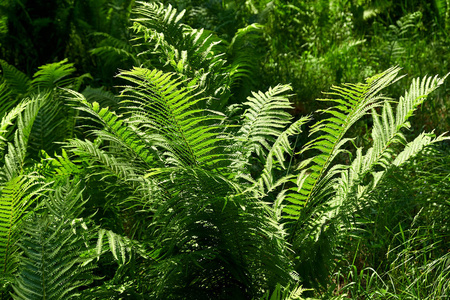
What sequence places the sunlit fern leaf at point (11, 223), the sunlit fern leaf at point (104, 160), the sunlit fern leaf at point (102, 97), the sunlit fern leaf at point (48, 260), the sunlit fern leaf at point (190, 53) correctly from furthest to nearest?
1. the sunlit fern leaf at point (102, 97)
2. the sunlit fern leaf at point (190, 53)
3. the sunlit fern leaf at point (104, 160)
4. the sunlit fern leaf at point (11, 223)
5. the sunlit fern leaf at point (48, 260)

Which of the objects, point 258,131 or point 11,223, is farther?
point 258,131

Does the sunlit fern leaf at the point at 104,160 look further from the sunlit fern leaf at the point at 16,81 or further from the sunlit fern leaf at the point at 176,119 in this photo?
the sunlit fern leaf at the point at 16,81

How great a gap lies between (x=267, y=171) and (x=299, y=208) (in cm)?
20

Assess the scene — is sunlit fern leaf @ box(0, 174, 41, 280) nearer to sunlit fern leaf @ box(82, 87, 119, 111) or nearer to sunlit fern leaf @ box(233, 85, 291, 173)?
sunlit fern leaf @ box(233, 85, 291, 173)

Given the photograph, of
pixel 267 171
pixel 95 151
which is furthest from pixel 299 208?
pixel 95 151

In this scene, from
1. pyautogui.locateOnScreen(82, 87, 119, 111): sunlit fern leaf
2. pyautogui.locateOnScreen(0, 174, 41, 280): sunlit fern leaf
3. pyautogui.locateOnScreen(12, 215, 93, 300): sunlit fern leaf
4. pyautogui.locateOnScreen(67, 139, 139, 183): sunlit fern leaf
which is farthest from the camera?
pyautogui.locateOnScreen(82, 87, 119, 111): sunlit fern leaf

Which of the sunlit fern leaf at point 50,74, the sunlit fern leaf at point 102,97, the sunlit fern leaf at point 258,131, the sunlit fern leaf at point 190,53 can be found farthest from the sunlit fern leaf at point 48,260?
the sunlit fern leaf at point 50,74

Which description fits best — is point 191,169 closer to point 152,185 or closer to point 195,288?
point 152,185

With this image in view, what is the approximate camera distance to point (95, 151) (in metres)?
2.20

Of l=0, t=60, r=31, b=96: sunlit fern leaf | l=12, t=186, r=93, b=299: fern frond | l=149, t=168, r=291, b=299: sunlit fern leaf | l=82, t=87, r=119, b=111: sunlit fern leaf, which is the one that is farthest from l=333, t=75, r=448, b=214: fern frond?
l=0, t=60, r=31, b=96: sunlit fern leaf

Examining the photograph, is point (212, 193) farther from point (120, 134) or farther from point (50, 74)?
point (50, 74)

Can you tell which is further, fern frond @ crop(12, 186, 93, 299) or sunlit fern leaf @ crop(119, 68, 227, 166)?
sunlit fern leaf @ crop(119, 68, 227, 166)

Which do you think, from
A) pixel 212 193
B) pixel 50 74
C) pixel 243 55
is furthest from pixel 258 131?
pixel 50 74

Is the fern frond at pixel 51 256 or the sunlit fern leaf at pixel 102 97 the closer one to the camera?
the fern frond at pixel 51 256
